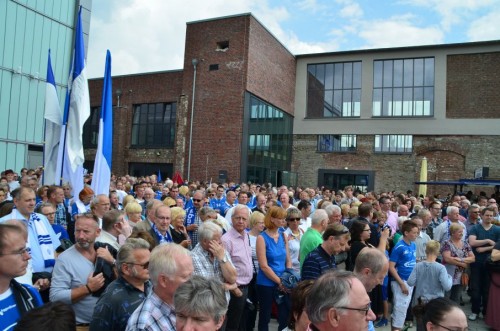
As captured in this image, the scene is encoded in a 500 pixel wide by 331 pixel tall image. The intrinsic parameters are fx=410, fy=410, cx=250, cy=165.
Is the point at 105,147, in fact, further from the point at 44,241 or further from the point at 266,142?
the point at 266,142

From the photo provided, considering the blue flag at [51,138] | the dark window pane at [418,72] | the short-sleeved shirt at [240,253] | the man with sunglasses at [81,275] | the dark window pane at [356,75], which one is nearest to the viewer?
the man with sunglasses at [81,275]

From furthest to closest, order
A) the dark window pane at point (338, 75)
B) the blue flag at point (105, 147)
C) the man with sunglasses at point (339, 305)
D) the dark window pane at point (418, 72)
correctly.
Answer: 1. the dark window pane at point (338, 75)
2. the dark window pane at point (418, 72)
3. the blue flag at point (105, 147)
4. the man with sunglasses at point (339, 305)

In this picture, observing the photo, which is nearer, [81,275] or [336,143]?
[81,275]

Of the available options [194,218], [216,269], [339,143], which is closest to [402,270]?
[216,269]

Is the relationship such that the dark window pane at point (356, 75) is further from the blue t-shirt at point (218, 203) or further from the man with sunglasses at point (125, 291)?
the man with sunglasses at point (125, 291)

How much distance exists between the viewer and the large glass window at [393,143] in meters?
27.5

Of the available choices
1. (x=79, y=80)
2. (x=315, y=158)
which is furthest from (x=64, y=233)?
(x=315, y=158)

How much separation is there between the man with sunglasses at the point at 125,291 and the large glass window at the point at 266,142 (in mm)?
20108

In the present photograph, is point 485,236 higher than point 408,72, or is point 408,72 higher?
point 408,72

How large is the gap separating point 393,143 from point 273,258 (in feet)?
81.2

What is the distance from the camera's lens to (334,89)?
29.8m

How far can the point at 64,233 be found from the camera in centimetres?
522

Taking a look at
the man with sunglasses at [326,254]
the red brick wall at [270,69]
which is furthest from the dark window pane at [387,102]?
the man with sunglasses at [326,254]

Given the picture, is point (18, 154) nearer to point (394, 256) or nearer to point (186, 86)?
point (186, 86)
